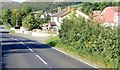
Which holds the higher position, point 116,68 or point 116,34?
point 116,34

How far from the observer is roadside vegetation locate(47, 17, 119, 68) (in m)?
23.6

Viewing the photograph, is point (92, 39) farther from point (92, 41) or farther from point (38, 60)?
point (38, 60)

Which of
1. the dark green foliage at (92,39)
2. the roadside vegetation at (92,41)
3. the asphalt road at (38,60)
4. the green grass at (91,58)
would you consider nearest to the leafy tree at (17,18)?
the roadside vegetation at (92,41)

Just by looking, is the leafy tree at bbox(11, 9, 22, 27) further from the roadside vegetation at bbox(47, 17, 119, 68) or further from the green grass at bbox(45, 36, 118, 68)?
the green grass at bbox(45, 36, 118, 68)

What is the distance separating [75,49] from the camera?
32750mm

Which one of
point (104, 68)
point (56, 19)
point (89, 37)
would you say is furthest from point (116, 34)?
point (56, 19)

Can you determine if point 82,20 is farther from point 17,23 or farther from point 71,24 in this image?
point 17,23

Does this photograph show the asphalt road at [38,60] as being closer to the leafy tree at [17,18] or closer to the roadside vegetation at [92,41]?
the roadside vegetation at [92,41]

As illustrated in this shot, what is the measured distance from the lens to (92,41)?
28.9m

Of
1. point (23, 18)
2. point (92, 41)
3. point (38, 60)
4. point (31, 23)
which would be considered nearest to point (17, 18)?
point (23, 18)

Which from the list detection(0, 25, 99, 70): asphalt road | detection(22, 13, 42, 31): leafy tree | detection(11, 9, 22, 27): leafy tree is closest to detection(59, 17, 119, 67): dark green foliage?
detection(0, 25, 99, 70): asphalt road

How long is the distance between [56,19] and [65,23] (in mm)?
75983

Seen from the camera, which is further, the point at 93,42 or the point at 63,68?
the point at 93,42

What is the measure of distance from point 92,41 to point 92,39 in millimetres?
177
